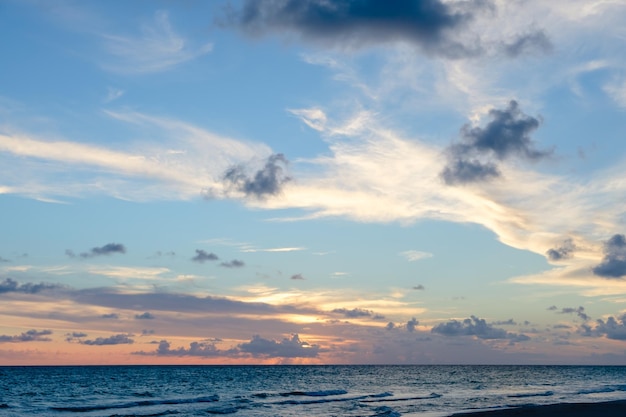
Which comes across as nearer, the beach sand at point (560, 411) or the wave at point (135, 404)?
the beach sand at point (560, 411)

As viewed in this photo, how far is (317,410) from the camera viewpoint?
6462cm

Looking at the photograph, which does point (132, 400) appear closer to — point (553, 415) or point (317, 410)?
point (317, 410)

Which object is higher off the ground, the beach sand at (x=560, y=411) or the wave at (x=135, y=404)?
the beach sand at (x=560, y=411)

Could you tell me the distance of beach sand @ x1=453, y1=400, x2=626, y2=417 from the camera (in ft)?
183

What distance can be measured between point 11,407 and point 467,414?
179 ft

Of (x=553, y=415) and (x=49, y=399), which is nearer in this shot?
(x=553, y=415)

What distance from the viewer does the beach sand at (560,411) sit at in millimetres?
55675

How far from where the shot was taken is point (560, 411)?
193ft

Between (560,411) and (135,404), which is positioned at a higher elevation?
(560,411)

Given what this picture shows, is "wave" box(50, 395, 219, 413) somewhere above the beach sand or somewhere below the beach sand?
below

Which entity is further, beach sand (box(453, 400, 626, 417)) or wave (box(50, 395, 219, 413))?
wave (box(50, 395, 219, 413))

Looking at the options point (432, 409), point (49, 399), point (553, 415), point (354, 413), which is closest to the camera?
point (553, 415)

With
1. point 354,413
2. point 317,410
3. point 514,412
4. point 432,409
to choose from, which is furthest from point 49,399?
point 514,412

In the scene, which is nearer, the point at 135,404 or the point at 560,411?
the point at 560,411
